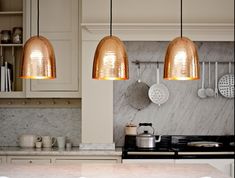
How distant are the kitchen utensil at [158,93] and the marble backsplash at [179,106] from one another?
4.5 inches

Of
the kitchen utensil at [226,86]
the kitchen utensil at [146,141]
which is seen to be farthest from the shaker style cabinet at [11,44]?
the kitchen utensil at [226,86]

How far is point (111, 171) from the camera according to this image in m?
3.02

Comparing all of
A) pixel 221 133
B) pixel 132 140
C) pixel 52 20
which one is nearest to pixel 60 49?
pixel 52 20

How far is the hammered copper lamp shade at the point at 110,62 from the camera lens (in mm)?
2529

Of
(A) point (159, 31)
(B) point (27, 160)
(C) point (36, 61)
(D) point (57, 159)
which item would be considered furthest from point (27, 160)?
(C) point (36, 61)

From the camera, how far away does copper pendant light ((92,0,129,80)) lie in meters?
2.53

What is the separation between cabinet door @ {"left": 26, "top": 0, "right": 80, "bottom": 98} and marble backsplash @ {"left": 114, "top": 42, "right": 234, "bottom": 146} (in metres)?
0.59

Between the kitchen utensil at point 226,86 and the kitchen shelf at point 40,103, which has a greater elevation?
the kitchen utensil at point 226,86

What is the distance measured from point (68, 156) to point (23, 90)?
3.02 ft

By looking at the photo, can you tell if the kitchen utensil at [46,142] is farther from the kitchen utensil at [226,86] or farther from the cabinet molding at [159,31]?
the kitchen utensil at [226,86]

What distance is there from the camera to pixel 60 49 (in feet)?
15.9

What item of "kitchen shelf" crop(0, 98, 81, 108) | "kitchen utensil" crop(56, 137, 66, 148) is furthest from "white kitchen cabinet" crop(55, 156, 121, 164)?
"kitchen shelf" crop(0, 98, 81, 108)

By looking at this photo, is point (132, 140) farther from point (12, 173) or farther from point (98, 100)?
point (12, 173)

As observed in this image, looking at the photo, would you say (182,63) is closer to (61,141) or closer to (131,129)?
(131,129)
